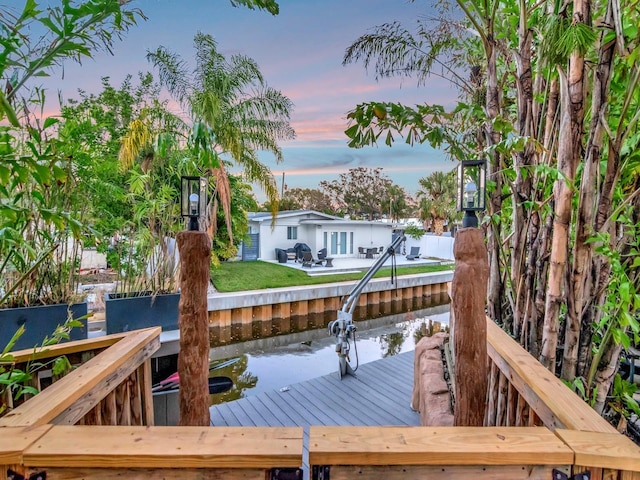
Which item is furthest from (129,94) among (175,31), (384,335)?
(384,335)

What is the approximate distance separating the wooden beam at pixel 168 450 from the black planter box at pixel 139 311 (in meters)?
3.23

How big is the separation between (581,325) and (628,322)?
0.37 meters

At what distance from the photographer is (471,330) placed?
5.58ft

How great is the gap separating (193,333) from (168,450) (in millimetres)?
932

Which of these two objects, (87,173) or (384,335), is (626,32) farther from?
(384,335)

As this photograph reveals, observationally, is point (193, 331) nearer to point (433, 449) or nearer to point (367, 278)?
point (433, 449)

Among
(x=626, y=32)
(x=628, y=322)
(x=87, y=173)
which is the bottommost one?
(x=628, y=322)

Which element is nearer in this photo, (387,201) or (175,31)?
(175,31)

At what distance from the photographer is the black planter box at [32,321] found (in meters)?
2.99

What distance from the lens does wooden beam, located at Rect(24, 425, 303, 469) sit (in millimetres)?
937

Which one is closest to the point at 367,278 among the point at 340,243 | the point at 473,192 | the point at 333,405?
the point at 333,405

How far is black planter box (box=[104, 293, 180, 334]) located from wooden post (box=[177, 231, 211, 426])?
2.44 m

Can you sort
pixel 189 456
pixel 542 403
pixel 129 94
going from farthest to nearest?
pixel 129 94
pixel 542 403
pixel 189 456

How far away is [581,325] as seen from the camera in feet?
5.62
